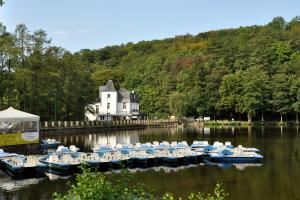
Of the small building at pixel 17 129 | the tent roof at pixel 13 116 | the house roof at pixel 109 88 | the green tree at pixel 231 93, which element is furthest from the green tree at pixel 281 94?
the tent roof at pixel 13 116

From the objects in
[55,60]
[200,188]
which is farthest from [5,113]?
[55,60]

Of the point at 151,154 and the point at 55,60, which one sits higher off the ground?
the point at 55,60

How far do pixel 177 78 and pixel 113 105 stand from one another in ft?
75.6

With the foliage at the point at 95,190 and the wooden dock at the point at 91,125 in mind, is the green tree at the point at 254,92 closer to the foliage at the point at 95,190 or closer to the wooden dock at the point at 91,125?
the wooden dock at the point at 91,125

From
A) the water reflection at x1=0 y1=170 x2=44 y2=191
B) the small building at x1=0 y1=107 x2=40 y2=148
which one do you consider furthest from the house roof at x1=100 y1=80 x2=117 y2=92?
the water reflection at x1=0 y1=170 x2=44 y2=191

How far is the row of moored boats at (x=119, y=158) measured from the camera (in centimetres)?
2730

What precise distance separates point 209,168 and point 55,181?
1126cm

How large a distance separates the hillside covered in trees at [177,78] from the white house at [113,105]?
18.6 ft

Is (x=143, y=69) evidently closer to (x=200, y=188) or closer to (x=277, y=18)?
(x=277, y=18)

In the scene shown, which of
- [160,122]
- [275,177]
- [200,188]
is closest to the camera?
[200,188]

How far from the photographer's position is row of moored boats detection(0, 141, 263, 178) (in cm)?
2730

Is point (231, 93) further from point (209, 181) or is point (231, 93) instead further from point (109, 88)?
point (209, 181)

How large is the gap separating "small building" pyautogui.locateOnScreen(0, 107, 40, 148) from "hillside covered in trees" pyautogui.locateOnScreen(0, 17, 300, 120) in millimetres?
18487

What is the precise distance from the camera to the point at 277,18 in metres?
164
